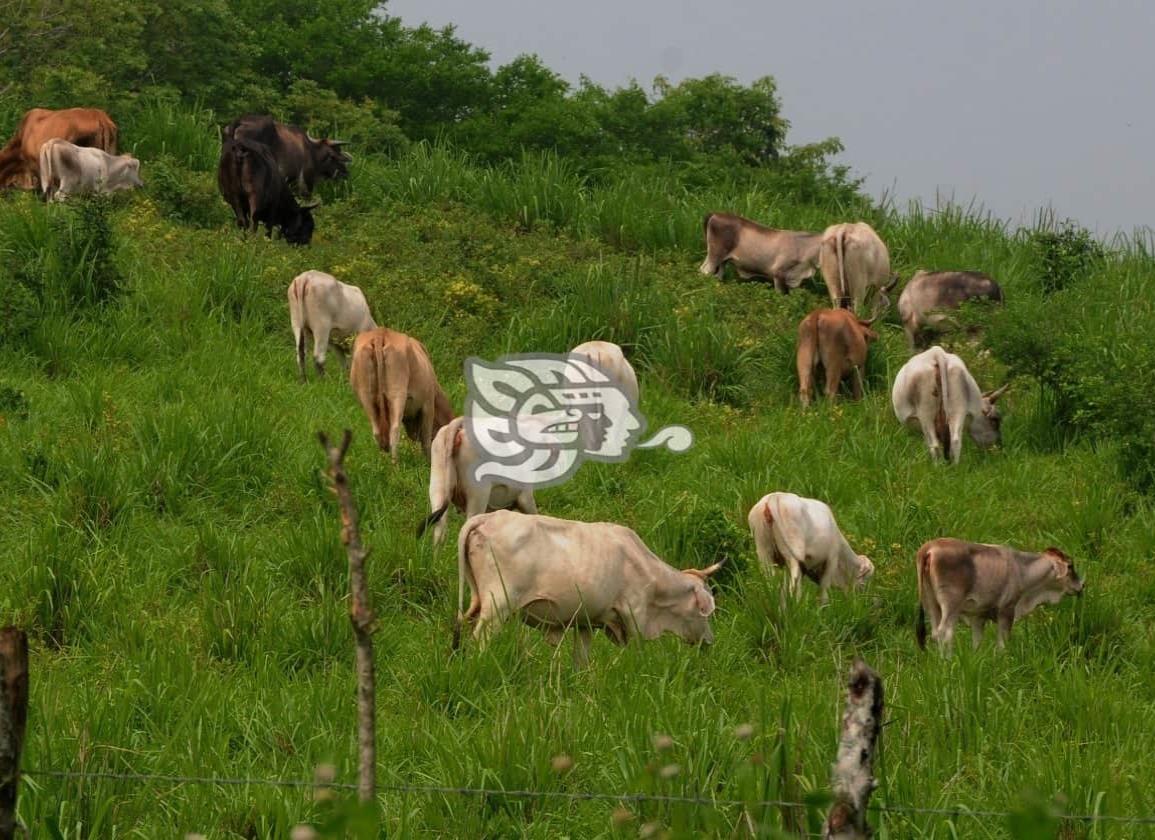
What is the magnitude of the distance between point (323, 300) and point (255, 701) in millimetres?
6101

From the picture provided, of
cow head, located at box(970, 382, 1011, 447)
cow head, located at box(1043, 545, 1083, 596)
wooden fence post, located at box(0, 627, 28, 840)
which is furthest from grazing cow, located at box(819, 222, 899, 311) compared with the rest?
wooden fence post, located at box(0, 627, 28, 840)

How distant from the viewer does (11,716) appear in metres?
4.21

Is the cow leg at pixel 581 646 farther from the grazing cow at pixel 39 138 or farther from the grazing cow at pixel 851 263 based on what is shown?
the grazing cow at pixel 39 138

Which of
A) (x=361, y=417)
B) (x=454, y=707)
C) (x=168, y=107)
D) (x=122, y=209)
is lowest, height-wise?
(x=454, y=707)

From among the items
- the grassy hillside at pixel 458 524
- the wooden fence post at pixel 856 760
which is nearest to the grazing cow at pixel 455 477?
the grassy hillside at pixel 458 524

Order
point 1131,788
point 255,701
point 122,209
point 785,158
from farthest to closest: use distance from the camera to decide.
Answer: point 785,158, point 122,209, point 255,701, point 1131,788

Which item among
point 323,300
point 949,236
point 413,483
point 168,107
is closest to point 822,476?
point 413,483

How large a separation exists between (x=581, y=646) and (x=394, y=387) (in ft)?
A: 12.0

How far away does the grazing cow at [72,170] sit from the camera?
1680cm

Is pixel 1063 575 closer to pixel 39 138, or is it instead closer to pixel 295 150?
pixel 295 150

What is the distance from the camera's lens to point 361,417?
40.3 ft

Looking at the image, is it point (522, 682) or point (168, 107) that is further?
point (168, 107)

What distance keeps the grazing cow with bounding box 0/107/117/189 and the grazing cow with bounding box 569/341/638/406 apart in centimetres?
712

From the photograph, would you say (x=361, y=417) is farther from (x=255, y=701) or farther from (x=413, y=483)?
(x=255, y=701)
